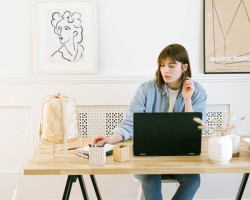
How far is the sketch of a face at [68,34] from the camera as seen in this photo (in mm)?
2656

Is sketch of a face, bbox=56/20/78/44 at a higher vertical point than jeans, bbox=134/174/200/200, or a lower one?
higher

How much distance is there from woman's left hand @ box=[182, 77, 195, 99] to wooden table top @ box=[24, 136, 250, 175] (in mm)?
527

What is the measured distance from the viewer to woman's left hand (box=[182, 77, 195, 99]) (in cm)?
218

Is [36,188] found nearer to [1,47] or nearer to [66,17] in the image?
[1,47]

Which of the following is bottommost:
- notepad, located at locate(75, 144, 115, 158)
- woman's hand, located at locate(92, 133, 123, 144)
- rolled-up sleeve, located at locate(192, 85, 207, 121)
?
notepad, located at locate(75, 144, 115, 158)

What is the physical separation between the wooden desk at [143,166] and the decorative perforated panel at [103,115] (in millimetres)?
1047

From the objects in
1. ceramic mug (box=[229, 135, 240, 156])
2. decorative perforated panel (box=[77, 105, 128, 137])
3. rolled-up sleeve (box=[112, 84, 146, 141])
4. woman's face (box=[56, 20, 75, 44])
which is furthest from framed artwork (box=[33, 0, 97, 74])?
ceramic mug (box=[229, 135, 240, 156])

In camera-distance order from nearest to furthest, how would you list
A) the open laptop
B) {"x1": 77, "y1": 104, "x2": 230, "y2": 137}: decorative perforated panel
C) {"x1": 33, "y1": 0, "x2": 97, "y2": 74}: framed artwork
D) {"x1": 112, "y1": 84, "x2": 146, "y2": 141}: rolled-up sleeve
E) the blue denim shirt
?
1. the open laptop
2. {"x1": 112, "y1": 84, "x2": 146, "y2": 141}: rolled-up sleeve
3. the blue denim shirt
4. {"x1": 33, "y1": 0, "x2": 97, "y2": 74}: framed artwork
5. {"x1": 77, "y1": 104, "x2": 230, "y2": 137}: decorative perforated panel

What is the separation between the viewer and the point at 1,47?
2.70 metres

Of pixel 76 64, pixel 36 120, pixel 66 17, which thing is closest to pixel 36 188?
pixel 36 120

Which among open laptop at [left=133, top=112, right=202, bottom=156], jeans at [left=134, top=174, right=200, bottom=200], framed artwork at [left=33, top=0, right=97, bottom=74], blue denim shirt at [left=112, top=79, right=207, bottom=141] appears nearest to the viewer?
open laptop at [left=133, top=112, right=202, bottom=156]

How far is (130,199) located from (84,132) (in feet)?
2.16

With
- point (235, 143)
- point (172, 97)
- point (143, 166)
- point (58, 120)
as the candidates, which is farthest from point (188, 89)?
point (58, 120)

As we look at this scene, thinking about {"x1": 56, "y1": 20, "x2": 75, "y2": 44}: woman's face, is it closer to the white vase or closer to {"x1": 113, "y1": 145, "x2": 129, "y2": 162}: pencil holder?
{"x1": 113, "y1": 145, "x2": 129, "y2": 162}: pencil holder
